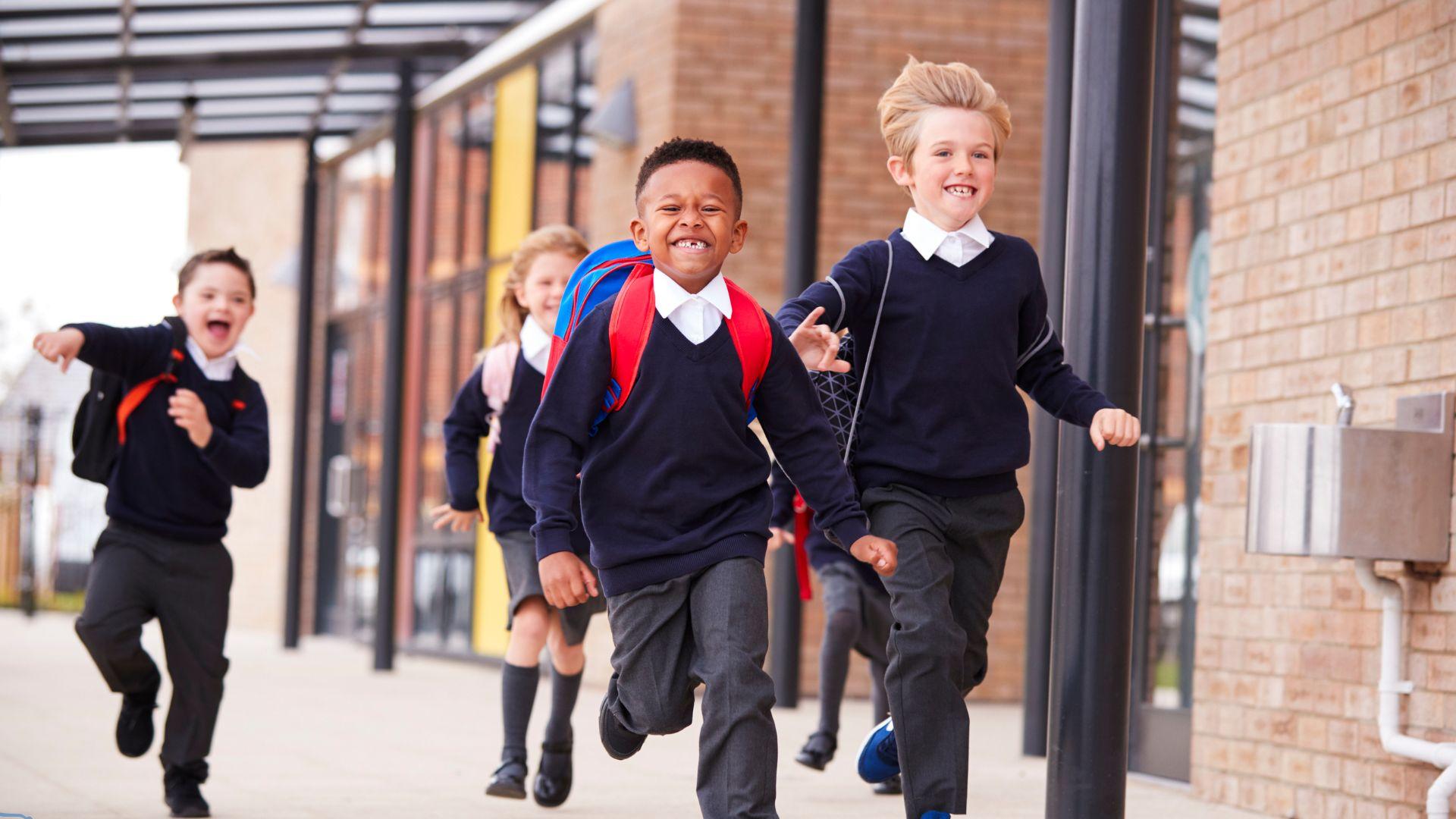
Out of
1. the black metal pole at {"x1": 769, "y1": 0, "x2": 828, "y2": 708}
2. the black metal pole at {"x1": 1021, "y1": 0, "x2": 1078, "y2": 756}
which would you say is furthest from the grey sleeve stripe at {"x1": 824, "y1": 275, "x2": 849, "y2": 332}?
the black metal pole at {"x1": 769, "y1": 0, "x2": 828, "y2": 708}

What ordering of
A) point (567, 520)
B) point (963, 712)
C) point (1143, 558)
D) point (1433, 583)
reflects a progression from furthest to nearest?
point (1143, 558)
point (1433, 583)
point (963, 712)
point (567, 520)

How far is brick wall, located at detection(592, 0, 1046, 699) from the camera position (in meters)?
10.4

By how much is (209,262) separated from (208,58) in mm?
7135

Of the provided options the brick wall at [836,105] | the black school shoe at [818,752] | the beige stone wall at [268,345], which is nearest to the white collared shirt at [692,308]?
the black school shoe at [818,752]

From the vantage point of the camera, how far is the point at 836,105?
10.6 metres

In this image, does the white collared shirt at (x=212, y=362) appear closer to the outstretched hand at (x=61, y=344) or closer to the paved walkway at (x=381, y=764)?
the outstretched hand at (x=61, y=344)

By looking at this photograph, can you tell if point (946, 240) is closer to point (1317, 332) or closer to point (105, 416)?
point (1317, 332)

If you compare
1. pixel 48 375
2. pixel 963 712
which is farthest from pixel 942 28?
pixel 48 375

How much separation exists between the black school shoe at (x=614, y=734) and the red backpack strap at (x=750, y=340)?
69 cm

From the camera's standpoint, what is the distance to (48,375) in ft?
83.4

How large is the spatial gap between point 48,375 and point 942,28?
18.3m

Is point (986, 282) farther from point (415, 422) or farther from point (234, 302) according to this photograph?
point (415, 422)

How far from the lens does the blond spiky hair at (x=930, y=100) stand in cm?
416

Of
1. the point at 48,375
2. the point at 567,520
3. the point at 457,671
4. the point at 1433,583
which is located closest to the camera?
the point at 567,520
